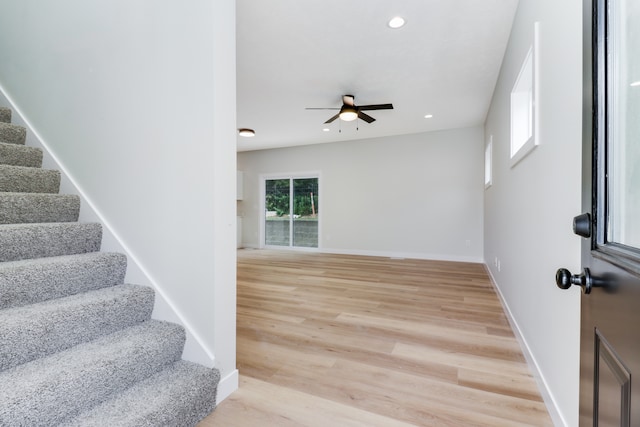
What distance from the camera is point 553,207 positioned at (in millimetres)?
1463

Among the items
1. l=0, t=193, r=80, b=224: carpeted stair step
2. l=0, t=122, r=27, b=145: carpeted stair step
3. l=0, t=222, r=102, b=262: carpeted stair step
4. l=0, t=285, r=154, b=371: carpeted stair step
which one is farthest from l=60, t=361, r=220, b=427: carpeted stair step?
l=0, t=122, r=27, b=145: carpeted stair step

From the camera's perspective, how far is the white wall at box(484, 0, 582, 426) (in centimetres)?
120

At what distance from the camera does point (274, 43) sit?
2.90 metres

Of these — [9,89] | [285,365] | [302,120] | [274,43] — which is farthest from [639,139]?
[302,120]

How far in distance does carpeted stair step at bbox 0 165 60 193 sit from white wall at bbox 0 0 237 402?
10 cm

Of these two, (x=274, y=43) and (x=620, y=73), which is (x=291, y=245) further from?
(x=620, y=73)

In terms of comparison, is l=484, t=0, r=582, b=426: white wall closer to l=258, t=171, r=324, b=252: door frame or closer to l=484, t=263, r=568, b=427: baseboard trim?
l=484, t=263, r=568, b=427: baseboard trim

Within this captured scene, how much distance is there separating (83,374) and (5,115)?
2208mm

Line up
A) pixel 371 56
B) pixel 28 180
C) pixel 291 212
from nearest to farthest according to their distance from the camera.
Result: 1. pixel 28 180
2. pixel 371 56
3. pixel 291 212

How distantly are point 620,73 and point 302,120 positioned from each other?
16.2 feet

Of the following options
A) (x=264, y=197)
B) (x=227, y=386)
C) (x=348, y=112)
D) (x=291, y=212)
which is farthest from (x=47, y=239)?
(x=264, y=197)

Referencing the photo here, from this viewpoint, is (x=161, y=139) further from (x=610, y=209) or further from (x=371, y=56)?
(x=371, y=56)

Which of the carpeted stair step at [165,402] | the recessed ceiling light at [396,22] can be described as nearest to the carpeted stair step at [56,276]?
the carpeted stair step at [165,402]

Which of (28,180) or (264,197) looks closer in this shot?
(28,180)
